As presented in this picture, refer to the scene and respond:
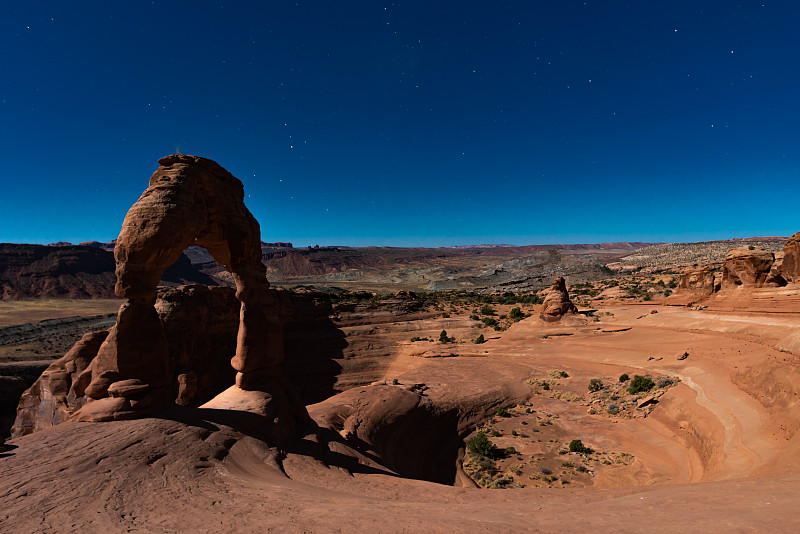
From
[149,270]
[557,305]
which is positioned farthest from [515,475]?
[557,305]

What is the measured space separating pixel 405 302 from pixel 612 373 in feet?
81.8

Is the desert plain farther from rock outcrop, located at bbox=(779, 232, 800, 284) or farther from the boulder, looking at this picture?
the boulder

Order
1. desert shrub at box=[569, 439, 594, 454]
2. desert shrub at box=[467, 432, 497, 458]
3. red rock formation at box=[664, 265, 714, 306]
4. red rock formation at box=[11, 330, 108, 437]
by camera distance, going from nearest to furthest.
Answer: desert shrub at box=[569, 439, 594, 454] < red rock formation at box=[11, 330, 108, 437] < desert shrub at box=[467, 432, 497, 458] < red rock formation at box=[664, 265, 714, 306]

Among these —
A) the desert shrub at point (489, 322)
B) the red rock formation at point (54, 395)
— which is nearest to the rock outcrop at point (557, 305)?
the desert shrub at point (489, 322)

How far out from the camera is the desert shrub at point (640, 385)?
18719mm

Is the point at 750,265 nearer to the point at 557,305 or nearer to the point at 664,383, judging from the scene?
the point at 664,383

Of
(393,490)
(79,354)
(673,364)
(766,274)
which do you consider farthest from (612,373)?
(79,354)

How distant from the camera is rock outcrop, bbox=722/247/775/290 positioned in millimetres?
22531

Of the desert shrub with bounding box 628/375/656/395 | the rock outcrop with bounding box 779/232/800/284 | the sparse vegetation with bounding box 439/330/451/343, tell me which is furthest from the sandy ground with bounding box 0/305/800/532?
the sparse vegetation with bounding box 439/330/451/343

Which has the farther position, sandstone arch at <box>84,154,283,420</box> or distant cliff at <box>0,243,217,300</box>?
distant cliff at <box>0,243,217,300</box>

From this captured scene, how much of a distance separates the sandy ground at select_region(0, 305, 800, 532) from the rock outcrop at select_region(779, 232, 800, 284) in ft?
14.9

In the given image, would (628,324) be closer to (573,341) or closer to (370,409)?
(573,341)

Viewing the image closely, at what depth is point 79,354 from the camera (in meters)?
15.9

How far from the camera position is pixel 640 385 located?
1880 cm
